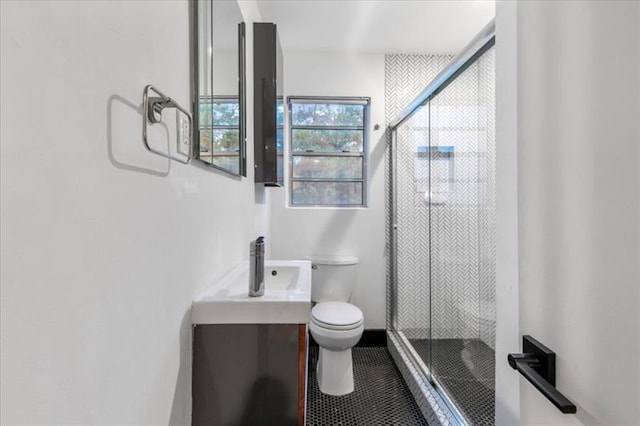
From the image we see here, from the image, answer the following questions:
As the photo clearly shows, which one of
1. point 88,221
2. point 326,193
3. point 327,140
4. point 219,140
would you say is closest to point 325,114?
point 327,140

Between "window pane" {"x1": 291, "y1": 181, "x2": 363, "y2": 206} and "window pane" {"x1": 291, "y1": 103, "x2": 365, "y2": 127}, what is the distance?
1.80 feet

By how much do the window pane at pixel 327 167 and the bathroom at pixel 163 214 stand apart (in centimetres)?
170

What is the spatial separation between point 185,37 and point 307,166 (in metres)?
1.81

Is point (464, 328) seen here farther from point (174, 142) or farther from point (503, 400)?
point (174, 142)

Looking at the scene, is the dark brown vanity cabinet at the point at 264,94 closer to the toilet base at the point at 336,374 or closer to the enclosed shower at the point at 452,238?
the enclosed shower at the point at 452,238

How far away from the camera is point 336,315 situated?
190 cm

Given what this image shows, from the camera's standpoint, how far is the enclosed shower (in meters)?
1.51

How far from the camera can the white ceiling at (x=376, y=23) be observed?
6.31 ft

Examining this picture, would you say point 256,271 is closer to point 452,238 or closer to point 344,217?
point 452,238

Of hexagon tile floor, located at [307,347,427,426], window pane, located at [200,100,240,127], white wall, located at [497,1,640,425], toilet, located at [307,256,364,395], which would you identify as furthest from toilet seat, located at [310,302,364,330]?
window pane, located at [200,100,240,127]

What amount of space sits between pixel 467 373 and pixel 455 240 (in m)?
0.75

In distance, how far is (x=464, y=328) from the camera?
1.78 m

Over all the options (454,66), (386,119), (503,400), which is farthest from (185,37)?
(386,119)

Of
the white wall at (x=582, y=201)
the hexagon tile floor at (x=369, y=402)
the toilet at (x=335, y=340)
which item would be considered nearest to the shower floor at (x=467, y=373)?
the hexagon tile floor at (x=369, y=402)
